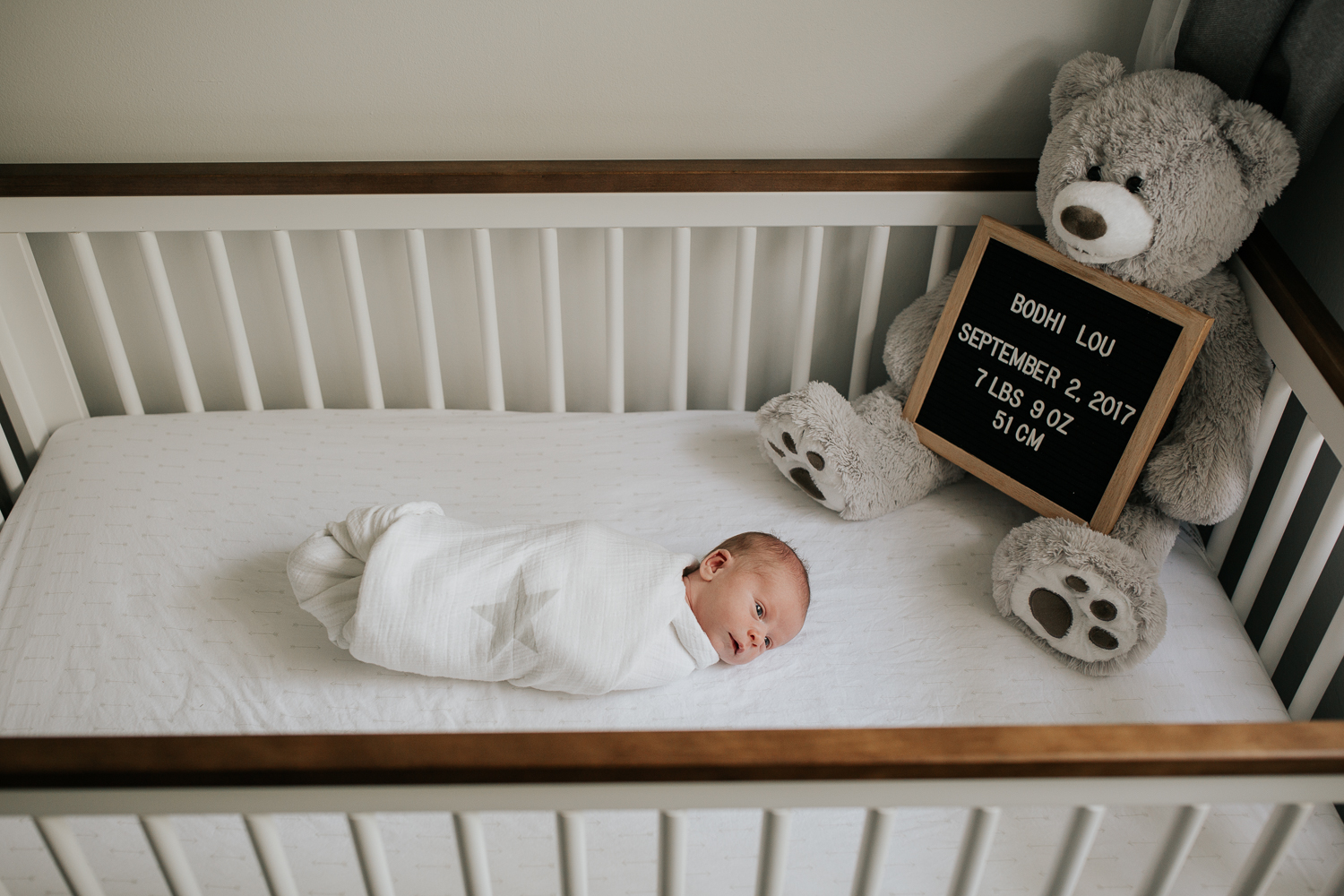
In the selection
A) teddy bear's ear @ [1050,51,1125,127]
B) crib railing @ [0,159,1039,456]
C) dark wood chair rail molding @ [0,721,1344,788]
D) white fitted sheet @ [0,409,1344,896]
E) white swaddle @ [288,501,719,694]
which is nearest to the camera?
dark wood chair rail molding @ [0,721,1344,788]

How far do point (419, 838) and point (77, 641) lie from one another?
518 mm

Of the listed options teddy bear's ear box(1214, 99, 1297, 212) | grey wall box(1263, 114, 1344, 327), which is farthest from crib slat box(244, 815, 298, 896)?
grey wall box(1263, 114, 1344, 327)

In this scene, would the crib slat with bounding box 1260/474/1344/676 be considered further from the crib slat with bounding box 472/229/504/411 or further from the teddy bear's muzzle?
the crib slat with bounding box 472/229/504/411

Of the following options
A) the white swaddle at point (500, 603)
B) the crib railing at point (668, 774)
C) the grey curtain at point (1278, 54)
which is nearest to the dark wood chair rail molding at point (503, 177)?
the grey curtain at point (1278, 54)

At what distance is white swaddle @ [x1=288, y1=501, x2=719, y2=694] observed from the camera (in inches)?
40.6

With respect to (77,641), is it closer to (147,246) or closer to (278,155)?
(147,246)

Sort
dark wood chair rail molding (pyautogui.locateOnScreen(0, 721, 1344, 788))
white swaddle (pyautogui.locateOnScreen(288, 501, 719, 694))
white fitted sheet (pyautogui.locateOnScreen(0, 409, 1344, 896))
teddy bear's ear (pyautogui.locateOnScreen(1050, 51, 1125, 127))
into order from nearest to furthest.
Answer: dark wood chair rail molding (pyautogui.locateOnScreen(0, 721, 1344, 788)), white fitted sheet (pyautogui.locateOnScreen(0, 409, 1344, 896)), white swaddle (pyautogui.locateOnScreen(288, 501, 719, 694)), teddy bear's ear (pyautogui.locateOnScreen(1050, 51, 1125, 127))

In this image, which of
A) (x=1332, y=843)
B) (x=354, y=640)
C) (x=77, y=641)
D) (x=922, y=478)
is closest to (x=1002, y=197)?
(x=922, y=478)

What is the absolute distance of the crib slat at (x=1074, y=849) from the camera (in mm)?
→ 693

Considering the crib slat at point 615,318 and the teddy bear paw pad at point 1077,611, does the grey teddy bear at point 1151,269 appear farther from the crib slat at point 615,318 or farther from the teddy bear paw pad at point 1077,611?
the crib slat at point 615,318

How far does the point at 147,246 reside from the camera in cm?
130

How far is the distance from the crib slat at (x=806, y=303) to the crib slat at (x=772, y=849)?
728 mm

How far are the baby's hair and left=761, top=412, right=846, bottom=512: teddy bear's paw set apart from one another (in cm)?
14

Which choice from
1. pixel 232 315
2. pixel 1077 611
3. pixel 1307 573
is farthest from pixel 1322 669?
pixel 232 315
